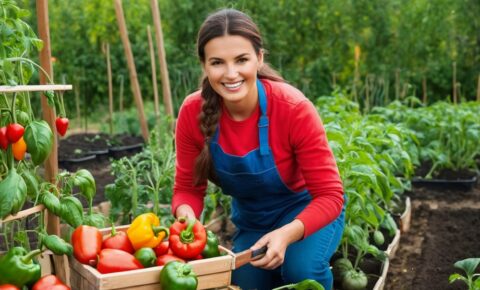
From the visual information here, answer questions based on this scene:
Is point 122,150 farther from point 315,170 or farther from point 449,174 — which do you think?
point 315,170

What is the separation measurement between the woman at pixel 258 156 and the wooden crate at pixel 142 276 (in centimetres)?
19

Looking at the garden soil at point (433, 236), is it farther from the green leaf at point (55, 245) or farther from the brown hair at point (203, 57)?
the green leaf at point (55, 245)

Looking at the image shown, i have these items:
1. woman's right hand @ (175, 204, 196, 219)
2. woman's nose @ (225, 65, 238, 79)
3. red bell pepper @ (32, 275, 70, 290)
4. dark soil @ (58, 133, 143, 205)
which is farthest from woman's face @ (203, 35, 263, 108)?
dark soil @ (58, 133, 143, 205)

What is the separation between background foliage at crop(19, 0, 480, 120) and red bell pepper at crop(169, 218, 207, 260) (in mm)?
5622

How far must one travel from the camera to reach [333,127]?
4242mm

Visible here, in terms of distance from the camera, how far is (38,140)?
242cm

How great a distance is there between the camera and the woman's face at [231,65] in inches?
109

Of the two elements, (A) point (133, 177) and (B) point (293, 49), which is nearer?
(A) point (133, 177)

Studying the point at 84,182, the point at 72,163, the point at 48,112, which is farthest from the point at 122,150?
the point at 84,182

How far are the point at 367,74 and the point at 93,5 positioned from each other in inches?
140

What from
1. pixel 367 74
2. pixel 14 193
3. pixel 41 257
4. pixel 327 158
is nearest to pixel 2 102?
pixel 14 193

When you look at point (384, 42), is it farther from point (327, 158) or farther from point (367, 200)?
point (327, 158)

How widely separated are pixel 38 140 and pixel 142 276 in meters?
0.60

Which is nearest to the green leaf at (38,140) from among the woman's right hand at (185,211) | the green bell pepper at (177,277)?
the green bell pepper at (177,277)
